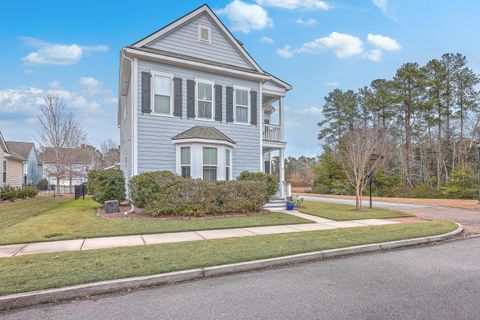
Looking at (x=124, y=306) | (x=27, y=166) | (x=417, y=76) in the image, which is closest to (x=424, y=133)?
(x=417, y=76)

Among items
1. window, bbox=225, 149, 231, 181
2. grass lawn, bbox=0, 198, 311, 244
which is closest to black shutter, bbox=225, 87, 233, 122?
window, bbox=225, 149, 231, 181

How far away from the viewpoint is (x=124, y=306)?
372 centimetres

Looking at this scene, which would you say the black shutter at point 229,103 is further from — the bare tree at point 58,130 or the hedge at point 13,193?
the bare tree at point 58,130

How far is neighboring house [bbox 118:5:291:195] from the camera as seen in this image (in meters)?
12.3


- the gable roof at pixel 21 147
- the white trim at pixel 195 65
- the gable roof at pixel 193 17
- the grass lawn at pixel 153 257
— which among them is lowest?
the grass lawn at pixel 153 257

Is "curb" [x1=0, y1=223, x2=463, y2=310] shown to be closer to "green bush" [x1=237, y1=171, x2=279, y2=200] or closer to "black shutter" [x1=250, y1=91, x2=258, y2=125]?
"green bush" [x1=237, y1=171, x2=279, y2=200]

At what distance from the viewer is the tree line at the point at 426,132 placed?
86.6 feet

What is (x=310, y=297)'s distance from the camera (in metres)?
3.98

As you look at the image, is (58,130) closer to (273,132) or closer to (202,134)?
(202,134)

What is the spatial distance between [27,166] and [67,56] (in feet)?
87.9

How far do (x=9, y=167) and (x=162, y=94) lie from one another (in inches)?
788

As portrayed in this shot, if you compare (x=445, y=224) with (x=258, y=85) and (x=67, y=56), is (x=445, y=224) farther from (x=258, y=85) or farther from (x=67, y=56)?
(x=67, y=56)

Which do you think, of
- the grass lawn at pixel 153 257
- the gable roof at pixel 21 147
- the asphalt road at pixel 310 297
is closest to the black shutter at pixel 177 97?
the grass lawn at pixel 153 257

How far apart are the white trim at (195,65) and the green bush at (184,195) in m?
4.79
